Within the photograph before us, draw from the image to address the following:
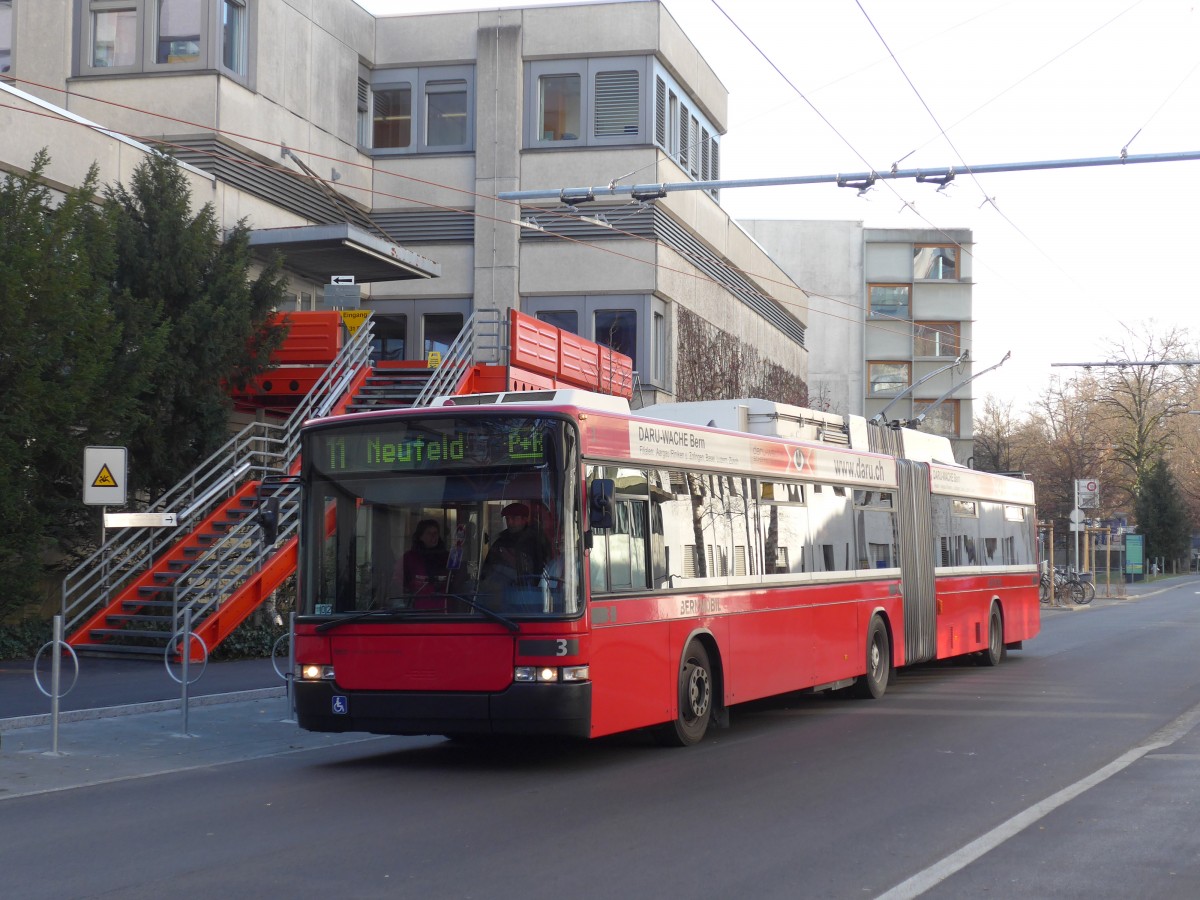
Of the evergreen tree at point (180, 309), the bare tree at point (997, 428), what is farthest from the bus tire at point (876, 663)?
the bare tree at point (997, 428)

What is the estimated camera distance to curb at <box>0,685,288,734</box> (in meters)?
14.2

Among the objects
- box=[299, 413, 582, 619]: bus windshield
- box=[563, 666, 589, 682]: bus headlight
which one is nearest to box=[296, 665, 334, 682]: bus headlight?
box=[299, 413, 582, 619]: bus windshield

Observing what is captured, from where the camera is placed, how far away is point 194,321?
22.5 m

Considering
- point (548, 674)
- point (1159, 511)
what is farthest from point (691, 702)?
point (1159, 511)

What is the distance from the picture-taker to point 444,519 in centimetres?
1104

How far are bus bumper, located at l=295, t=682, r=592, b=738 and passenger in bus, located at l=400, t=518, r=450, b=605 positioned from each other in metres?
0.78

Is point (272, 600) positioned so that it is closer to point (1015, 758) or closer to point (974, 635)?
point (974, 635)

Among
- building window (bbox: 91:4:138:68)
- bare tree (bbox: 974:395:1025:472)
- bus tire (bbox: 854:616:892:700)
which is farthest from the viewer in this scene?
bare tree (bbox: 974:395:1025:472)

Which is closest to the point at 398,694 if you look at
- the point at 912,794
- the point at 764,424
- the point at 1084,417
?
the point at 912,794

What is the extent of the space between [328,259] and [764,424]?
15.9 metres

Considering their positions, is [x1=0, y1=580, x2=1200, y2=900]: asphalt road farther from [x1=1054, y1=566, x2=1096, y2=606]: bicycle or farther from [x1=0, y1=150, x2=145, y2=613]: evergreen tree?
[x1=1054, y1=566, x2=1096, y2=606]: bicycle

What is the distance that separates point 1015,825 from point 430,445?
16.4 feet

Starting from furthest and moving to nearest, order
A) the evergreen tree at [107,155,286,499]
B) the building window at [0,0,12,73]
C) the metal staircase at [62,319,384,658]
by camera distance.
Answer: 1. the building window at [0,0,12,73]
2. the evergreen tree at [107,155,286,499]
3. the metal staircase at [62,319,384,658]

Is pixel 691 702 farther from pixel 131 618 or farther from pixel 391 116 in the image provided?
pixel 391 116
